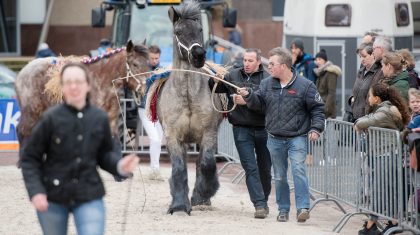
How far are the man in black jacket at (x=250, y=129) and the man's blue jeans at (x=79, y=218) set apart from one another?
5.19m

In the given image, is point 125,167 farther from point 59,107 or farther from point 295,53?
point 295,53

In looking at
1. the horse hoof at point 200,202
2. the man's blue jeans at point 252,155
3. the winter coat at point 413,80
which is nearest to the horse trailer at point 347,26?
the winter coat at point 413,80

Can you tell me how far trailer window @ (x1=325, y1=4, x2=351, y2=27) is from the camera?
22172mm

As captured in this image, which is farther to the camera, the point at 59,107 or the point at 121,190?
the point at 121,190

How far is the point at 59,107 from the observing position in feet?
27.8

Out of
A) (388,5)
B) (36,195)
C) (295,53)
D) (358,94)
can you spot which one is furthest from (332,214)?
(388,5)

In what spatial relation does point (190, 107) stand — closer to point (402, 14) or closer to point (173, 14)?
point (173, 14)

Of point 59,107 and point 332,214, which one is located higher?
point 59,107

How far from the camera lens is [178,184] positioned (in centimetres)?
1355

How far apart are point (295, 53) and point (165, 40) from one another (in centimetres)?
385

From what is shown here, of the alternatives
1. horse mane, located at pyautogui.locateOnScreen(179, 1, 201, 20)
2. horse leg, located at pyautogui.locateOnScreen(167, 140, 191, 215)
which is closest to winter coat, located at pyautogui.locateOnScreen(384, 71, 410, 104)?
horse mane, located at pyautogui.locateOnScreen(179, 1, 201, 20)

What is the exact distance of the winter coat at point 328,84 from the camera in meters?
19.0

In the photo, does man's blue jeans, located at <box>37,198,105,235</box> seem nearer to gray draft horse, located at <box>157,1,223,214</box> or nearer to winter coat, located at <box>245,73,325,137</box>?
winter coat, located at <box>245,73,325,137</box>

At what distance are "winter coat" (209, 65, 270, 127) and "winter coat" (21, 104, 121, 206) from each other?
5.27m
